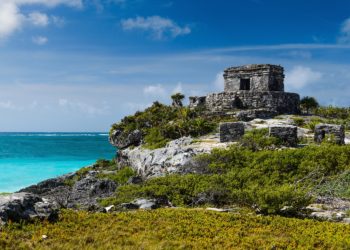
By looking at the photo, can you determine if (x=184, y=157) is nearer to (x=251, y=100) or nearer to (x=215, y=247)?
(x=215, y=247)

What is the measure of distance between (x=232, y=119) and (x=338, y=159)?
14.3 meters

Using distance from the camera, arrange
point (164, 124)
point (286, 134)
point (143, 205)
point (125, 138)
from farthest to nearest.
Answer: point (125, 138), point (164, 124), point (286, 134), point (143, 205)

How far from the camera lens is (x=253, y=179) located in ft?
61.7

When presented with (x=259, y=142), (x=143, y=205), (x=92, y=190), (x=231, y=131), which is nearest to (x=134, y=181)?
(x=92, y=190)

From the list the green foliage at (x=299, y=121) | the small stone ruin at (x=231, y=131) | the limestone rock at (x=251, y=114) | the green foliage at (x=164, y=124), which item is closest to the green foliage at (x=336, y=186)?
the small stone ruin at (x=231, y=131)

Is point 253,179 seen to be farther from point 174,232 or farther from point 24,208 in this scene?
point 24,208

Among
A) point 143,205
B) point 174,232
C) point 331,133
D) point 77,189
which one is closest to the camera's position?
point 174,232

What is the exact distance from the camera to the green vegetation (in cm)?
1377

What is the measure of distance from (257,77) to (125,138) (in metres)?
13.6

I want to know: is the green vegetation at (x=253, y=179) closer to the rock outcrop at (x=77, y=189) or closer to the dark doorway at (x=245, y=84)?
the rock outcrop at (x=77, y=189)

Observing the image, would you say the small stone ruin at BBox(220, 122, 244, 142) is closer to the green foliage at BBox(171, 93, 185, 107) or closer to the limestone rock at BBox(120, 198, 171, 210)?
the limestone rock at BBox(120, 198, 171, 210)

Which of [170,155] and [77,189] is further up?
[170,155]

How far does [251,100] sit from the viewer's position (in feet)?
120

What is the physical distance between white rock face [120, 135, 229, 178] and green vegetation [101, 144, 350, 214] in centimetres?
164
